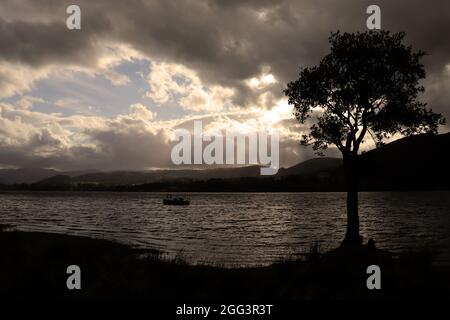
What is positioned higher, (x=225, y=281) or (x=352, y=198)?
(x=352, y=198)

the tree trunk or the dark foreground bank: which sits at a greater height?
the tree trunk

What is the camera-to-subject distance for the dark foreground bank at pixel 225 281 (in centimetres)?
1648

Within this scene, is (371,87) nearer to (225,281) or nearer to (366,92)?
(366,92)

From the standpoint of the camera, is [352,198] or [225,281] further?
[352,198]

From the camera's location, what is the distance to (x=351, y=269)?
20.7 metres

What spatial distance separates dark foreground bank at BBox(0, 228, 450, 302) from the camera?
649 inches

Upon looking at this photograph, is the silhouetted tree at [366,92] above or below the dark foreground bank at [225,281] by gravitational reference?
above

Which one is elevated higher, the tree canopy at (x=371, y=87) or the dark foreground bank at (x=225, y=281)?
the tree canopy at (x=371, y=87)

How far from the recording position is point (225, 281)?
63.1 ft

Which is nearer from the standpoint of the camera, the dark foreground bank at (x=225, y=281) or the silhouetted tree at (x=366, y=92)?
the dark foreground bank at (x=225, y=281)

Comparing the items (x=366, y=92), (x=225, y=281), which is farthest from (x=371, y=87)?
(x=225, y=281)

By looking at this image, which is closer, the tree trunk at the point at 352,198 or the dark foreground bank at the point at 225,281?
the dark foreground bank at the point at 225,281

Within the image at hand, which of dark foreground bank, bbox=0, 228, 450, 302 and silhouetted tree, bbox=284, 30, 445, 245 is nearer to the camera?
dark foreground bank, bbox=0, 228, 450, 302
